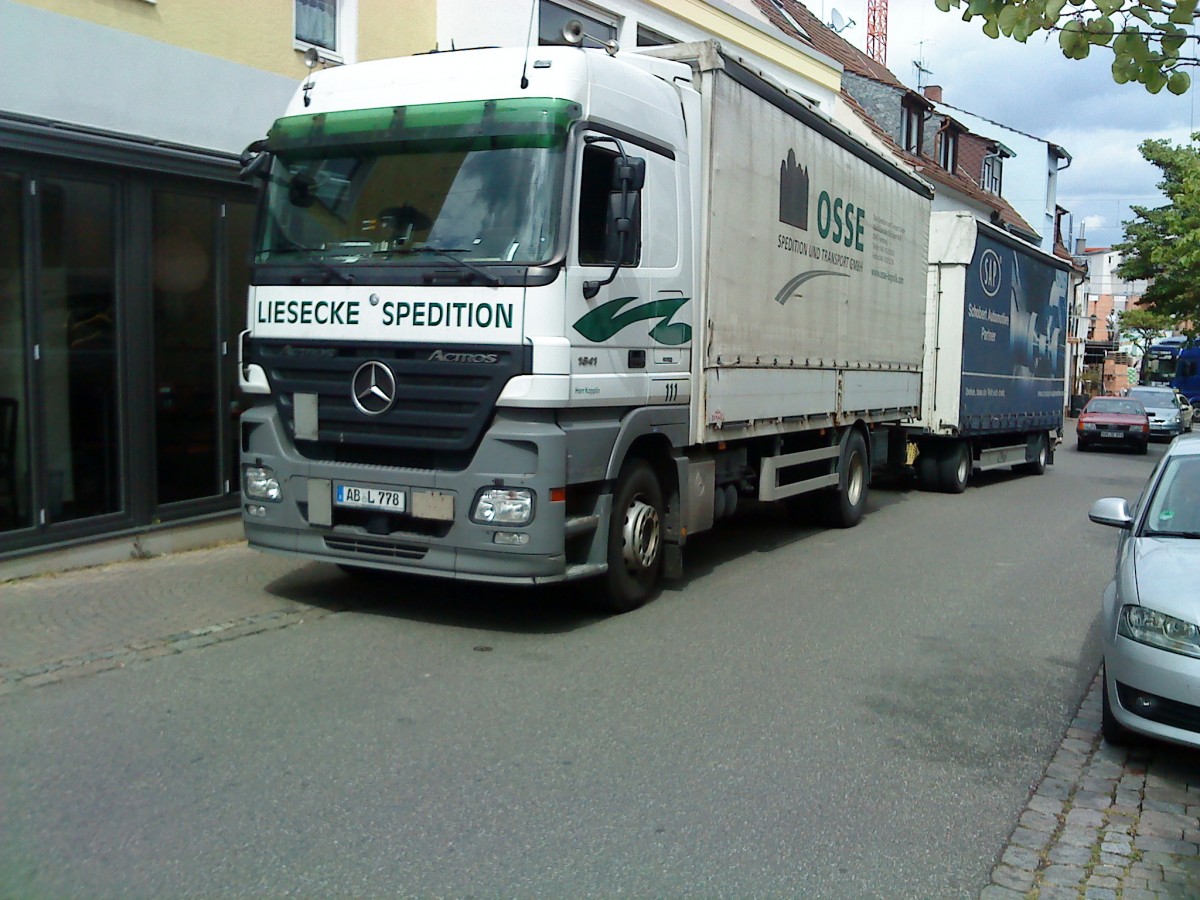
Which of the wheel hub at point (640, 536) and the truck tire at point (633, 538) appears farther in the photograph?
the wheel hub at point (640, 536)

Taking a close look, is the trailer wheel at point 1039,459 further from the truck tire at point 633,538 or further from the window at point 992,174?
the window at point 992,174

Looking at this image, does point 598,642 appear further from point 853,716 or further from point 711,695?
point 853,716

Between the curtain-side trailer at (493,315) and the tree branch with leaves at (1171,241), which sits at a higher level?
the tree branch with leaves at (1171,241)

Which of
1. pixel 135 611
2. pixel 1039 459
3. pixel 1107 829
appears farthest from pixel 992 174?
pixel 1107 829

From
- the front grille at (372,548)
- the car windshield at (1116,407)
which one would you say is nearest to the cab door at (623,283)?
the front grille at (372,548)

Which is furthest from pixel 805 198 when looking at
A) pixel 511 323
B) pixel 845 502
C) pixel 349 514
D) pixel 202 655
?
pixel 202 655

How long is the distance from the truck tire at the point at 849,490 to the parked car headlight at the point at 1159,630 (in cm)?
685

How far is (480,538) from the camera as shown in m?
6.77

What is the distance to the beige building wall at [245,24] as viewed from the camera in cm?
879

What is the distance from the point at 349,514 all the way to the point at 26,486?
9.07 feet

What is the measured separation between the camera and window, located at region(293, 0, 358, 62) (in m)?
10.7

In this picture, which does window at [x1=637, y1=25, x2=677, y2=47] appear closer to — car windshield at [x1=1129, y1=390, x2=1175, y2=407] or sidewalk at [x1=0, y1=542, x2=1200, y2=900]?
sidewalk at [x1=0, y1=542, x2=1200, y2=900]

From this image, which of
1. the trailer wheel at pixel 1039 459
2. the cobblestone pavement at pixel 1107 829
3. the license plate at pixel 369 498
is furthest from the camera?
the trailer wheel at pixel 1039 459

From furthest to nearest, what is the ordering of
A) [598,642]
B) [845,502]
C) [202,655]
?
[845,502]
[598,642]
[202,655]
